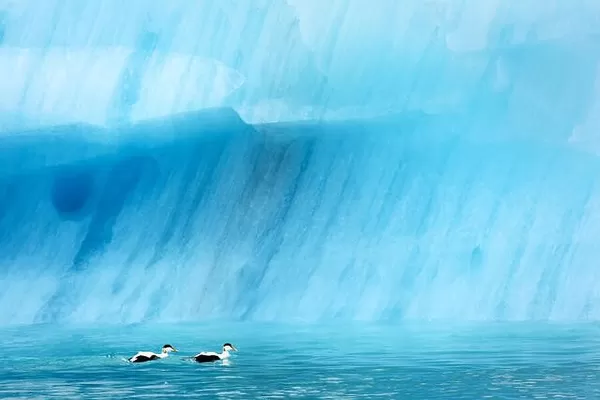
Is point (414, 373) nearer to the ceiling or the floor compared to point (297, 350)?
nearer to the floor

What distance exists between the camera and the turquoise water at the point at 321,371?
751 inches

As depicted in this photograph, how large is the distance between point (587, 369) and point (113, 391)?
36.0 feet

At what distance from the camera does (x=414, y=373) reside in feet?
74.4

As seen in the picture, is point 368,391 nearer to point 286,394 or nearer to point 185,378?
point 286,394

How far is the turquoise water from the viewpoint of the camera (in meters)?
19.1

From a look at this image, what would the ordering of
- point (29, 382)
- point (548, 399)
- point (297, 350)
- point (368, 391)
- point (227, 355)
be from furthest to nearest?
point (297, 350) → point (227, 355) → point (29, 382) → point (368, 391) → point (548, 399)

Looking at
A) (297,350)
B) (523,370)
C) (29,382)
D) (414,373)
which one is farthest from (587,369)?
(29,382)

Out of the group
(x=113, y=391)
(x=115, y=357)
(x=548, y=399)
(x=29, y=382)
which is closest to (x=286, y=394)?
(x=113, y=391)

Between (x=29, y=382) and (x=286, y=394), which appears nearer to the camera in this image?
(x=286, y=394)

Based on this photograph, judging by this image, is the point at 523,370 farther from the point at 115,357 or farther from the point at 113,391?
the point at 115,357

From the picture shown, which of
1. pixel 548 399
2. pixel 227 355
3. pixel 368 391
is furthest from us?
pixel 227 355

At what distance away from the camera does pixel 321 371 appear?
23281 mm

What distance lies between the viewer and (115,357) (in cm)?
2833

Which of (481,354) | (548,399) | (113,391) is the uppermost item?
(481,354)
